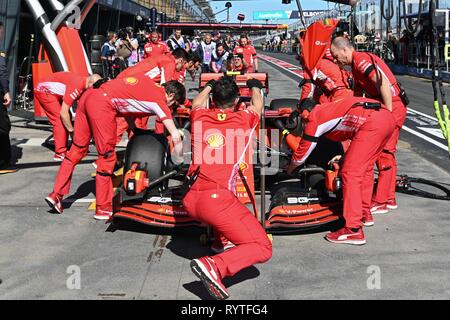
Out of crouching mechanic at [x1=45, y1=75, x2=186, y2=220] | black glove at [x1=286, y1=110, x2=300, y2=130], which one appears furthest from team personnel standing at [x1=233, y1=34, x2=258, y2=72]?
crouching mechanic at [x1=45, y1=75, x2=186, y2=220]

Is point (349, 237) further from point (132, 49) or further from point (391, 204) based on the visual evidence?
point (132, 49)

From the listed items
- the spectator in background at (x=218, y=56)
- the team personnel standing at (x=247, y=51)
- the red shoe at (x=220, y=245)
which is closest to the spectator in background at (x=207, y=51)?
the spectator in background at (x=218, y=56)

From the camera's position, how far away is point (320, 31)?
26.6 ft

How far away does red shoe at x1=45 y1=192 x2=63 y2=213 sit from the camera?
20.8 ft

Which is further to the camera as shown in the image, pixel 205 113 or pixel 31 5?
pixel 31 5

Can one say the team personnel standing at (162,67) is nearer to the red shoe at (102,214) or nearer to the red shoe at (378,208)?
the red shoe at (102,214)

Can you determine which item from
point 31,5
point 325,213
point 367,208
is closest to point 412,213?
point 367,208

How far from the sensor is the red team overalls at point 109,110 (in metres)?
5.97

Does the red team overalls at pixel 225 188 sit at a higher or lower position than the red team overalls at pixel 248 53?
lower

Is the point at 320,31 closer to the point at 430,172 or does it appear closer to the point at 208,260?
the point at 430,172

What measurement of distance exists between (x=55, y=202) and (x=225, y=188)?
264 centimetres

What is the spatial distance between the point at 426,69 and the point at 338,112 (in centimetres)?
2280

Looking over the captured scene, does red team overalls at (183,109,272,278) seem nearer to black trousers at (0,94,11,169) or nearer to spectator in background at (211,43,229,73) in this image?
black trousers at (0,94,11,169)

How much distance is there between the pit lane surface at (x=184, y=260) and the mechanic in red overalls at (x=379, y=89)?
0.78 ft
